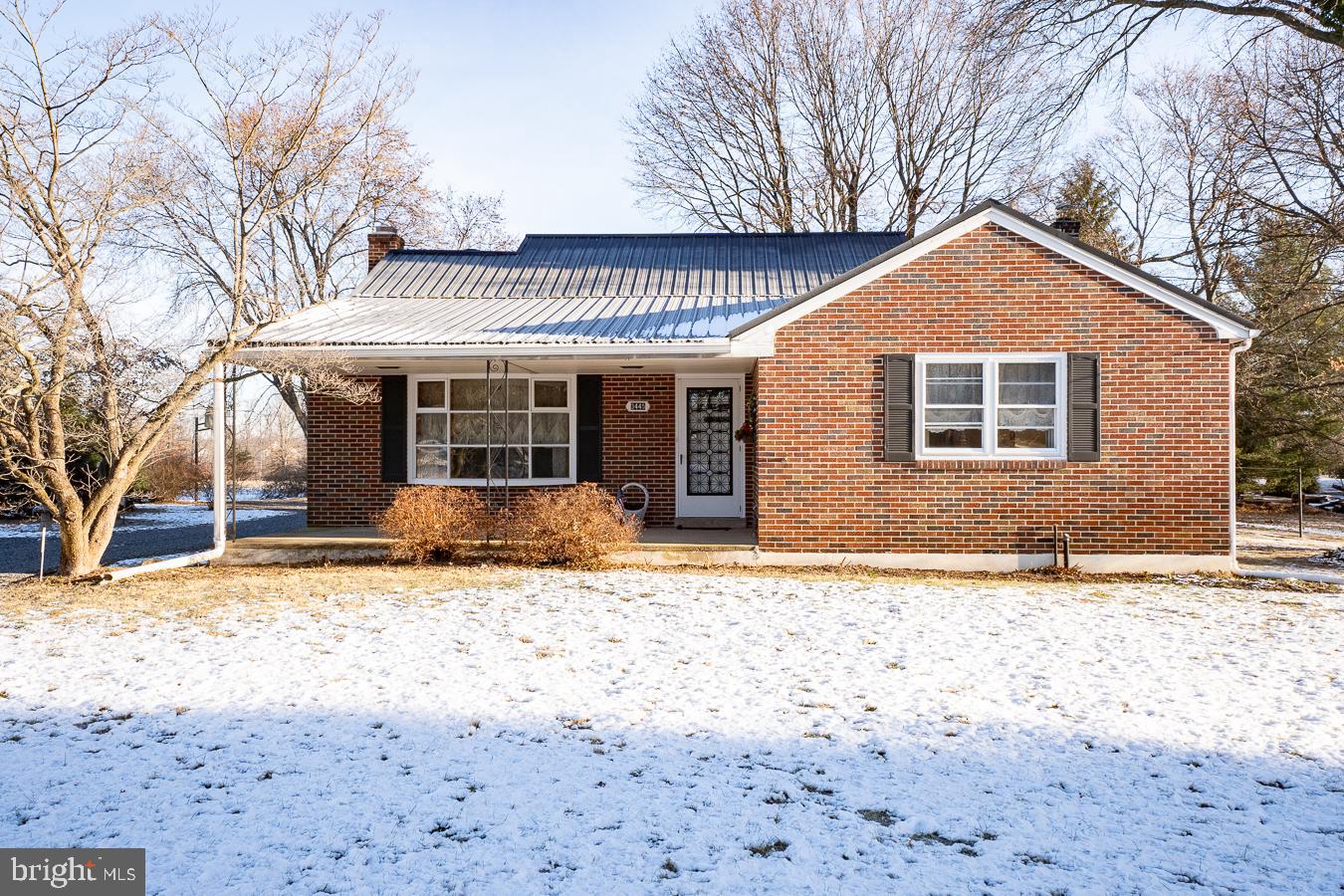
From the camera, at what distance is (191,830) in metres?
3.37

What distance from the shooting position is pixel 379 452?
1175cm

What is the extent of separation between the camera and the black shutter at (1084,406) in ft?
30.2

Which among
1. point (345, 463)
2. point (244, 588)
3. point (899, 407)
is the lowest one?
point (244, 588)

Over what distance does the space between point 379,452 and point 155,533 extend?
739cm

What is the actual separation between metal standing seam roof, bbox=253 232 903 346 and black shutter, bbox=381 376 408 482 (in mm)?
1034

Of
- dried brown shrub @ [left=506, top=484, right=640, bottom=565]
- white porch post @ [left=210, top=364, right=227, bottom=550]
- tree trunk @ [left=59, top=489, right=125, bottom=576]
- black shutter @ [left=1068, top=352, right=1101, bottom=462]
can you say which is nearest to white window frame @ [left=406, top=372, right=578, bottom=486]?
dried brown shrub @ [left=506, top=484, right=640, bottom=565]

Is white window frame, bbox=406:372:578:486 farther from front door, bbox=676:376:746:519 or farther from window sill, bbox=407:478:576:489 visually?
front door, bbox=676:376:746:519

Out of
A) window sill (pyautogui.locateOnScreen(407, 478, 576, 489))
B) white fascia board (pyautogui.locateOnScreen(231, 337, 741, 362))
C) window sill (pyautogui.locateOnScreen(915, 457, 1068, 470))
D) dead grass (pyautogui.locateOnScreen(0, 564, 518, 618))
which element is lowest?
dead grass (pyautogui.locateOnScreen(0, 564, 518, 618))

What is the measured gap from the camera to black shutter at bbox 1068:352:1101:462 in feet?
30.2

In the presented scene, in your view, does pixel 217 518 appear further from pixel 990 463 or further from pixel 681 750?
pixel 990 463

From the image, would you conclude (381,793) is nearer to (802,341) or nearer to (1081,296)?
(802,341)

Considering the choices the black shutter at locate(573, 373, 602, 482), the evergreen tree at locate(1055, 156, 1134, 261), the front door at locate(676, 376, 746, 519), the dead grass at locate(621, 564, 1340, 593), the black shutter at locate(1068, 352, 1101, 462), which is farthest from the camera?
the evergreen tree at locate(1055, 156, 1134, 261)

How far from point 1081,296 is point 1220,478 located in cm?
253

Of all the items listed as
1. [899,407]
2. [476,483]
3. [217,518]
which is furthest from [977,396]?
[217,518]
